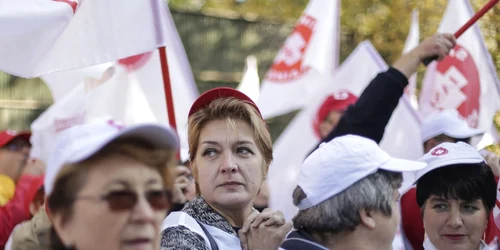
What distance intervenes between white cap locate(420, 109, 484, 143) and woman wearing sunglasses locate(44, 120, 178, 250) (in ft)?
10.8

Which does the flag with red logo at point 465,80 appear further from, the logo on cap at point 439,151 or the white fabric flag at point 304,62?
the logo on cap at point 439,151

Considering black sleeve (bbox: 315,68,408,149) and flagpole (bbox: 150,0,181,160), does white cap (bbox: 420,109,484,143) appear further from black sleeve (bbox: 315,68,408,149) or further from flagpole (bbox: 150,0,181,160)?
flagpole (bbox: 150,0,181,160)

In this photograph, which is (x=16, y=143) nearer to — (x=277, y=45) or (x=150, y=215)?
(x=150, y=215)

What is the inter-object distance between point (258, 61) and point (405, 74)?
1232cm

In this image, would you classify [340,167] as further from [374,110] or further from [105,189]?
[374,110]

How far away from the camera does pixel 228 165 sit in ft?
10.3

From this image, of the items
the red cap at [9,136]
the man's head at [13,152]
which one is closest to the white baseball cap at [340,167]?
the man's head at [13,152]

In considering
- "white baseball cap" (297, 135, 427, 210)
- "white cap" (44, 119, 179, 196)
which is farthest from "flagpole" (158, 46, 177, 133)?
"white cap" (44, 119, 179, 196)

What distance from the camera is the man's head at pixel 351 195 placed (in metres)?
2.83

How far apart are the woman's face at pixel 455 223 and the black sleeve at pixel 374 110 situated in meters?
0.63

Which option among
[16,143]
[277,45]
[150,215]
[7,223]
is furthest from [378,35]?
[150,215]

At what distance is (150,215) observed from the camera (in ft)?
6.70

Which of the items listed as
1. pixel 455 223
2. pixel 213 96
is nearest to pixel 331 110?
pixel 455 223

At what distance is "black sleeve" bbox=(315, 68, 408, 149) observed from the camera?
13.8 feet
